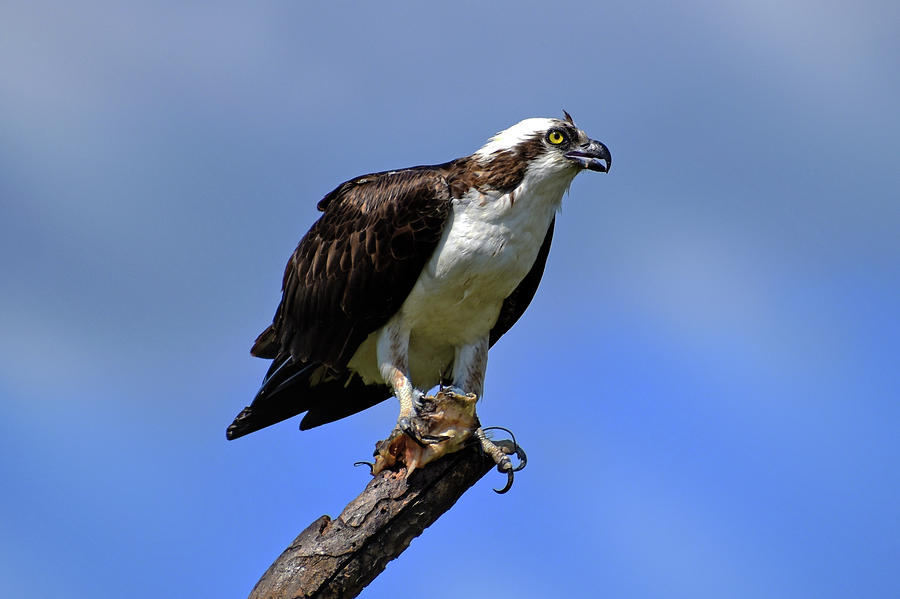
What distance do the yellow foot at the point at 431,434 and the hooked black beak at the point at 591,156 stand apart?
1.96 meters

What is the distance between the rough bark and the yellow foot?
0.07m

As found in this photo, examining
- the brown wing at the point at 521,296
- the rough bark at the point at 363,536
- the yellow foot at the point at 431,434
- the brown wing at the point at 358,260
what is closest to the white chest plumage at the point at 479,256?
the brown wing at the point at 358,260

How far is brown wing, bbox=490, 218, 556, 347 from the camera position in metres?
8.09

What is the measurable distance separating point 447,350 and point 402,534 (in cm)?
217

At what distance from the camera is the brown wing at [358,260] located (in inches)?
290

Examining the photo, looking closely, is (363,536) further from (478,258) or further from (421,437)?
(478,258)

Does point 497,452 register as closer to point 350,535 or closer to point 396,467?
point 396,467

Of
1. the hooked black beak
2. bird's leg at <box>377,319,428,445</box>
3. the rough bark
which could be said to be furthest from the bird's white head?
the rough bark

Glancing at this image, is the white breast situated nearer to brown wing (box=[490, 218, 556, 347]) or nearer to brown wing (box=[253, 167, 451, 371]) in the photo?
brown wing (box=[253, 167, 451, 371])

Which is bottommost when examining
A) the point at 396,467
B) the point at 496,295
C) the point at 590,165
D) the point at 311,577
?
the point at 311,577

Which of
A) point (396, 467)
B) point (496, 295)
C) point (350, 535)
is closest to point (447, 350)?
point (496, 295)

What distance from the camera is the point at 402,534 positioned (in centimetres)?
613

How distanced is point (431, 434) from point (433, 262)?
56.4 inches

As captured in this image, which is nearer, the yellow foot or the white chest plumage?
the yellow foot
